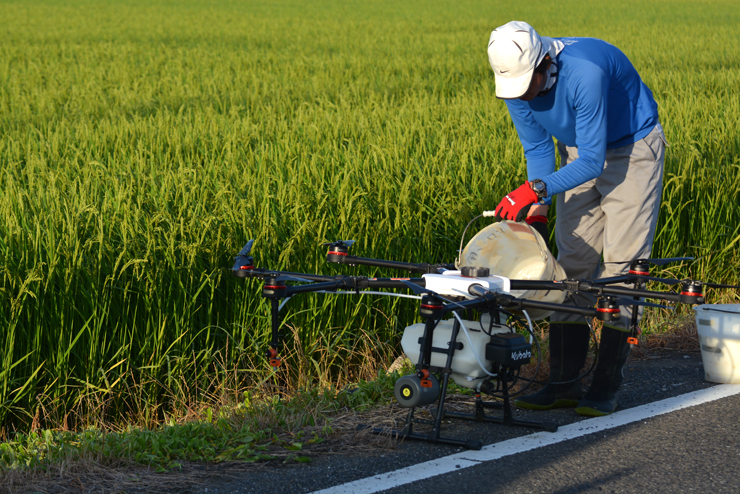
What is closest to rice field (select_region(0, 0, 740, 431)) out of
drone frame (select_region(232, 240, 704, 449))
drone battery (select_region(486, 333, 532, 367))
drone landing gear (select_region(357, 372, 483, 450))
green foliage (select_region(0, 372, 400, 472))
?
green foliage (select_region(0, 372, 400, 472))

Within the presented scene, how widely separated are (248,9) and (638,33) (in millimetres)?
21293

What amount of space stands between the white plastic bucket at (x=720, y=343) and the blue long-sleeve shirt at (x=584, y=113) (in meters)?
1.01

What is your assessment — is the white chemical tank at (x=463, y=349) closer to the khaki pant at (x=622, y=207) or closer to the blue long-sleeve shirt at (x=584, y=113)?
the blue long-sleeve shirt at (x=584, y=113)

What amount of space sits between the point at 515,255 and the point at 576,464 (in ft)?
3.01

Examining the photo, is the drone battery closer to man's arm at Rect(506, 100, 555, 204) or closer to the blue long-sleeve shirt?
the blue long-sleeve shirt

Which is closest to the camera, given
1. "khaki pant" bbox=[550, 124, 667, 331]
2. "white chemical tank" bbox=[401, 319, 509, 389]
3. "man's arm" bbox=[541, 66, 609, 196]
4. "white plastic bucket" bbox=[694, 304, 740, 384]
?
"white chemical tank" bbox=[401, 319, 509, 389]

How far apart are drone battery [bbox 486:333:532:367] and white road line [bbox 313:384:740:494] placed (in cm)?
37

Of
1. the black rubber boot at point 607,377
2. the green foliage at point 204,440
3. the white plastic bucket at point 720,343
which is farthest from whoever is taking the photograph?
the white plastic bucket at point 720,343

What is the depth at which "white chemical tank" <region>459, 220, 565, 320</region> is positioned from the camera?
11.6ft

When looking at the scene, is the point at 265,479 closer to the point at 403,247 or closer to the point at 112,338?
the point at 112,338

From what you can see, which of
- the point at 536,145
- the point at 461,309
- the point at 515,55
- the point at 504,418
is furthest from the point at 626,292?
the point at 536,145

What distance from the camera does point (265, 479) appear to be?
9.68 feet

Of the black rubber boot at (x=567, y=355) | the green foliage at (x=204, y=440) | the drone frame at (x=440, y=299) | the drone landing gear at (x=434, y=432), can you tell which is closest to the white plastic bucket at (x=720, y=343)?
the black rubber boot at (x=567, y=355)

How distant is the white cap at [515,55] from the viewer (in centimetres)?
346
